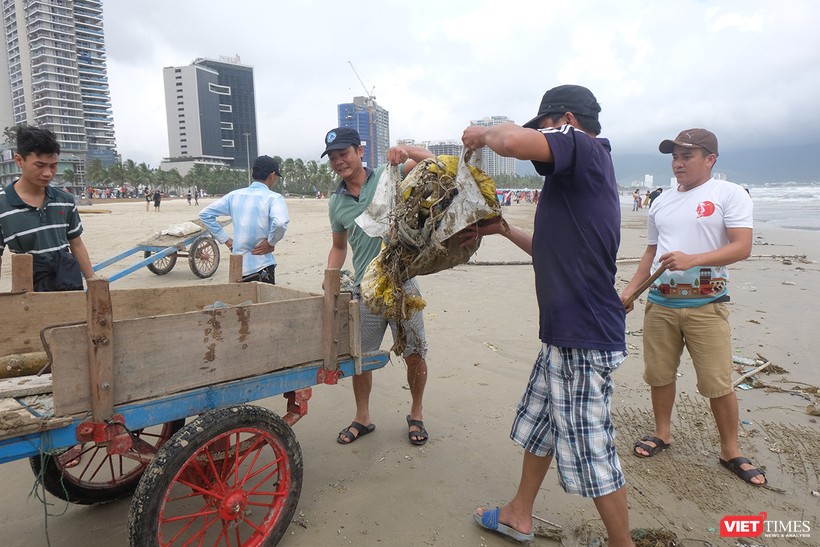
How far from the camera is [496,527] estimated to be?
7.94ft

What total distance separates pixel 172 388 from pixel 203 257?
8428 millimetres

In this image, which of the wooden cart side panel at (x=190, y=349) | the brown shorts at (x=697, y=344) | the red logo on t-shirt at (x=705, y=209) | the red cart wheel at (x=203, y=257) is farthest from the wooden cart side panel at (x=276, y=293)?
the red cart wheel at (x=203, y=257)

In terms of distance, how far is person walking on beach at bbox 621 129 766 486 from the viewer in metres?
2.88

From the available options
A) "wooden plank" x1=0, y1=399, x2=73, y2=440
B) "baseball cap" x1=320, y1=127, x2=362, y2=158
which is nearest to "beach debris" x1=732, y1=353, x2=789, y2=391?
"baseball cap" x1=320, y1=127, x2=362, y2=158

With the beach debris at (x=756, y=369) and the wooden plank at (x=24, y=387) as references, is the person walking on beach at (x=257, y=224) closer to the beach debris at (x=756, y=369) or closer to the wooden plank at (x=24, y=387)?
the wooden plank at (x=24, y=387)

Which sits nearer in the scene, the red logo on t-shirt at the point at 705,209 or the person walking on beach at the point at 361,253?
the red logo on t-shirt at the point at 705,209

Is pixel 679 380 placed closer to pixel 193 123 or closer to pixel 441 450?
pixel 441 450

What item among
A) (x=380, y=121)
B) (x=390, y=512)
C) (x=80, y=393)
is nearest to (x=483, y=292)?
(x=390, y=512)

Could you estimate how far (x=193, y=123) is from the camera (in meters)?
120

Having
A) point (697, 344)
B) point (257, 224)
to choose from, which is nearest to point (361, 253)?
point (257, 224)

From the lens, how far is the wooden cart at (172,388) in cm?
167

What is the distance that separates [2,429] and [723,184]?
3723mm

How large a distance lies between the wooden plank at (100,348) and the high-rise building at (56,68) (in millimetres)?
104804

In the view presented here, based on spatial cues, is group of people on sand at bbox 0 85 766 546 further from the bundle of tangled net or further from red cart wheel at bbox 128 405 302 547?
red cart wheel at bbox 128 405 302 547
